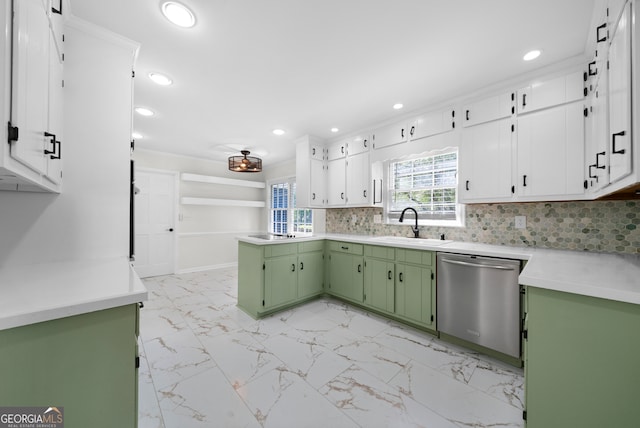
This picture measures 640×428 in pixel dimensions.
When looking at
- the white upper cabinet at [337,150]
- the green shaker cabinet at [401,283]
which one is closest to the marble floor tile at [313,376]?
the green shaker cabinet at [401,283]

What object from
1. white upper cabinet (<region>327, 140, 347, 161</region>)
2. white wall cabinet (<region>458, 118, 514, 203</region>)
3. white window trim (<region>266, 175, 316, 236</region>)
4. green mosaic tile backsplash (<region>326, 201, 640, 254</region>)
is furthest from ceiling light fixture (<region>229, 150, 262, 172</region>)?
white wall cabinet (<region>458, 118, 514, 203</region>)

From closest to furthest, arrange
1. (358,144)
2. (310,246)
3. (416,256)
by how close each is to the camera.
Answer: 1. (416,256)
2. (310,246)
3. (358,144)

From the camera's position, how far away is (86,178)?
63.9 inches

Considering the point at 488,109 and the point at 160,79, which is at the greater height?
the point at 160,79

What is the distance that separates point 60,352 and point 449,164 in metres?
3.46

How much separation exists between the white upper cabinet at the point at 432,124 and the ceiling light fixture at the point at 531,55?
748 millimetres

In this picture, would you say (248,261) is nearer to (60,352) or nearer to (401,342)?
(401,342)

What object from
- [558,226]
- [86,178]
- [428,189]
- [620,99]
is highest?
[620,99]

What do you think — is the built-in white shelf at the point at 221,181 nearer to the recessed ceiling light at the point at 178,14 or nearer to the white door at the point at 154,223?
the white door at the point at 154,223

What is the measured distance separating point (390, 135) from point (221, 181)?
13.2 ft

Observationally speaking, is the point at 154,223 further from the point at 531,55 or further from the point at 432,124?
the point at 531,55

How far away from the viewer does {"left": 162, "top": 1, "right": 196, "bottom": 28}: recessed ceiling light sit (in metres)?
1.54

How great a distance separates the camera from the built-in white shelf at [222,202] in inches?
203

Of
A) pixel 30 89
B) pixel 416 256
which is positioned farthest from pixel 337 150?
pixel 30 89
